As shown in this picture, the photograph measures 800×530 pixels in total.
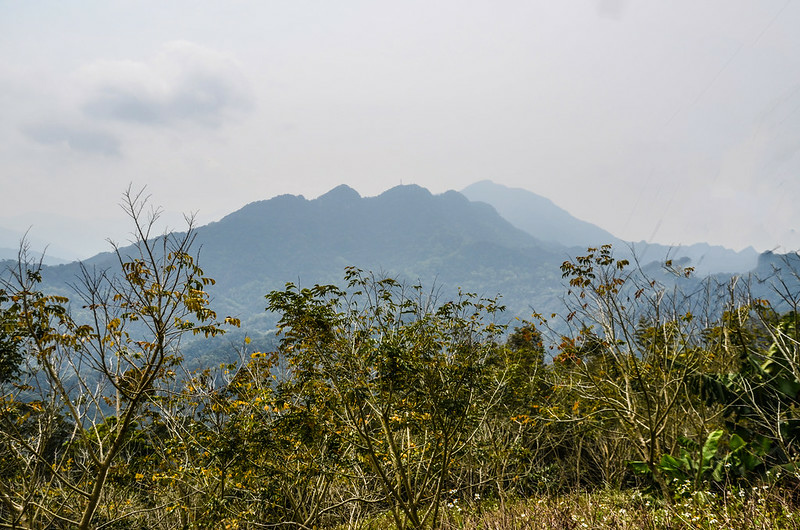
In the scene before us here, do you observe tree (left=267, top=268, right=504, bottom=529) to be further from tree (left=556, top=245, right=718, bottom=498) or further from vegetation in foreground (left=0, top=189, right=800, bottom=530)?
tree (left=556, top=245, right=718, bottom=498)

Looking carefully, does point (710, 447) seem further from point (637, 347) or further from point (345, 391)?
point (345, 391)

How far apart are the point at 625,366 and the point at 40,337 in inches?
341

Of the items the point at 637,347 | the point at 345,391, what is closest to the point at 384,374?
the point at 345,391

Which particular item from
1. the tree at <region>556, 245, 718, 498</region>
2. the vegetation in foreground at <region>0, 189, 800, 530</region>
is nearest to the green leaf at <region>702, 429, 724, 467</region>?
the vegetation in foreground at <region>0, 189, 800, 530</region>

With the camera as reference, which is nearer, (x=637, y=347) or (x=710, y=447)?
(x=710, y=447)

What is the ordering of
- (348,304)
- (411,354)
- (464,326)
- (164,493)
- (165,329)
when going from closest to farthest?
(165,329), (411,354), (348,304), (464,326), (164,493)

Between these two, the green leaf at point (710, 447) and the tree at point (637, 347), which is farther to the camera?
the tree at point (637, 347)

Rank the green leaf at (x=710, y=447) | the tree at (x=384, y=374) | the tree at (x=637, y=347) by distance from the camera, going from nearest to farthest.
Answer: the tree at (x=384, y=374) → the green leaf at (x=710, y=447) → the tree at (x=637, y=347)

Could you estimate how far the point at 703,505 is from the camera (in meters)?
5.57

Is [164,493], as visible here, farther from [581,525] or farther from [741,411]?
[741,411]

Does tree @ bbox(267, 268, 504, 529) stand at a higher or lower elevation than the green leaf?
higher

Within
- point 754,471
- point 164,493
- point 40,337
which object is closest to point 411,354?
point 40,337

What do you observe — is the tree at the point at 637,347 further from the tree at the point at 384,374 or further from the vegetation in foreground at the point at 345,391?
the tree at the point at 384,374

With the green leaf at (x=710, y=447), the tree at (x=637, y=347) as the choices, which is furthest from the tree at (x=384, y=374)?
the green leaf at (x=710, y=447)
